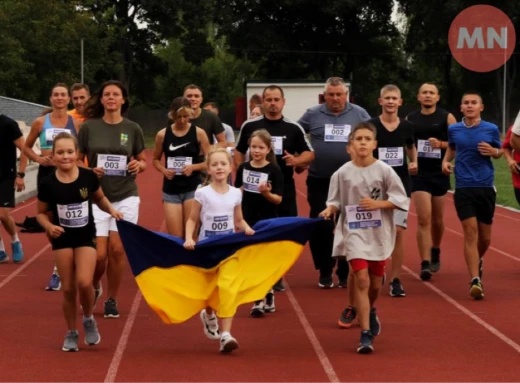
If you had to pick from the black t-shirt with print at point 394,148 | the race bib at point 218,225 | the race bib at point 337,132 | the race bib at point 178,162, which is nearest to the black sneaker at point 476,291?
the black t-shirt with print at point 394,148

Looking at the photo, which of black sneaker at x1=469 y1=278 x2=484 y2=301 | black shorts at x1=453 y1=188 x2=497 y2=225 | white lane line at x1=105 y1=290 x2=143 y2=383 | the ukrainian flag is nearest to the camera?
white lane line at x1=105 y1=290 x2=143 y2=383

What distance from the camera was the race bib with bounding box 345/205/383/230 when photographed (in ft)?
32.2

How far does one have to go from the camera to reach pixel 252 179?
11.6m

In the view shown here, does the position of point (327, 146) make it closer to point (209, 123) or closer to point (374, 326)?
point (209, 123)

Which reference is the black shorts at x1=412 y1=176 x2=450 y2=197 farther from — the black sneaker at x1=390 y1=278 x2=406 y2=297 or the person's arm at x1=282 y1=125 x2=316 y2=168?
the person's arm at x1=282 y1=125 x2=316 y2=168

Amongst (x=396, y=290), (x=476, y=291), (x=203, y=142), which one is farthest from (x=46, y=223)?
(x=476, y=291)

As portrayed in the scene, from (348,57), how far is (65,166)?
250ft

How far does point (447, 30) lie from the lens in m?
79.1

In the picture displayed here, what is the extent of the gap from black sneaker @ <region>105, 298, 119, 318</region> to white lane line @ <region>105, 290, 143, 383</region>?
14cm

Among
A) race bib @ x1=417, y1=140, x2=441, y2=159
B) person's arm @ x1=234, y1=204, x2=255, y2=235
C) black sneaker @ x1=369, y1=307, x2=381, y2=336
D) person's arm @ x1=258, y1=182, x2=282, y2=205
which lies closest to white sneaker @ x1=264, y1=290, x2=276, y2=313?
person's arm @ x1=258, y1=182, x2=282, y2=205

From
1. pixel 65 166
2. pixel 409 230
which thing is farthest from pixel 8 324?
pixel 409 230

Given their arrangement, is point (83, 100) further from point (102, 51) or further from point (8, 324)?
point (102, 51)

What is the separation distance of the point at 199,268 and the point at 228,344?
831 millimetres

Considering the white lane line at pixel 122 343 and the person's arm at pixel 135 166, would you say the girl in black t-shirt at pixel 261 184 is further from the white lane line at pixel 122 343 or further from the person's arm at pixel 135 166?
the white lane line at pixel 122 343
